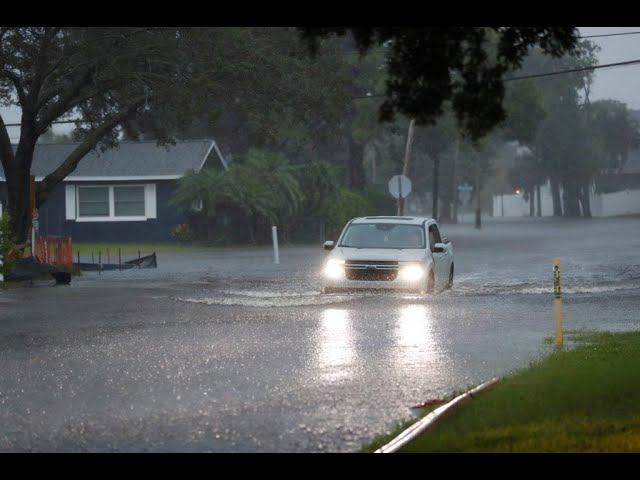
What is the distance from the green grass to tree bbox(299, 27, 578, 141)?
2406 millimetres

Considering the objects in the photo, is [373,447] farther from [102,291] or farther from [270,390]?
[102,291]

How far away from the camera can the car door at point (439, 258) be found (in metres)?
24.8

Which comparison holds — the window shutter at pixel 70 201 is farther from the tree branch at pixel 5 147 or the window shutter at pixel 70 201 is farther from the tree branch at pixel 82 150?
the tree branch at pixel 5 147

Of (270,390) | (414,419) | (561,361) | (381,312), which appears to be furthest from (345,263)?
(414,419)

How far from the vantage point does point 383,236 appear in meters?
25.1

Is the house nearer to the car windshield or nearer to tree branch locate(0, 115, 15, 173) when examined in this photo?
tree branch locate(0, 115, 15, 173)

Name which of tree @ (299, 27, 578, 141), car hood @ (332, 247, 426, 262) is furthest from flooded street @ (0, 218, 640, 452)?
tree @ (299, 27, 578, 141)

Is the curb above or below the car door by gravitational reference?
below

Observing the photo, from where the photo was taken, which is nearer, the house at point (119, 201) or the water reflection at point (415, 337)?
the water reflection at point (415, 337)

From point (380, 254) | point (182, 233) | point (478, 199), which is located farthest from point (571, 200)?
point (380, 254)

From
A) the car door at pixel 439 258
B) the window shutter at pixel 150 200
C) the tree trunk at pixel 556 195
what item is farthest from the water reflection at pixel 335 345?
the tree trunk at pixel 556 195

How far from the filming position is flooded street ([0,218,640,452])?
33.0 feet

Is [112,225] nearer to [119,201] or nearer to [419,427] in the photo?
[119,201]
